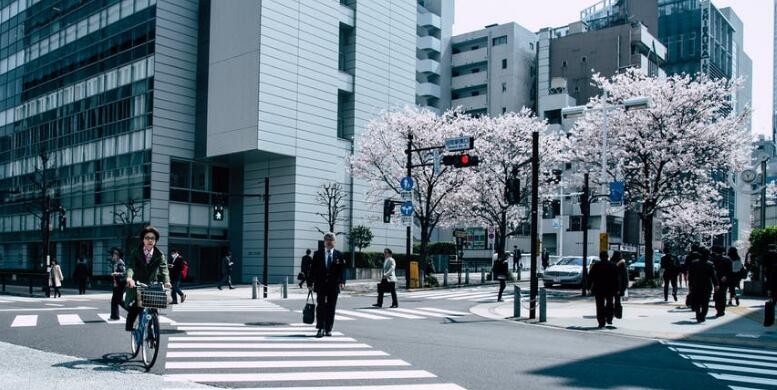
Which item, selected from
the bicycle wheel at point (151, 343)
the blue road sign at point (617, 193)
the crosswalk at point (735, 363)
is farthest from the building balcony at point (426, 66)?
the bicycle wheel at point (151, 343)

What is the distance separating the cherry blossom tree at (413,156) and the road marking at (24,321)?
21.1m

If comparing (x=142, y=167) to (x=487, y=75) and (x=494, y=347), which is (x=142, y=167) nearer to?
(x=494, y=347)

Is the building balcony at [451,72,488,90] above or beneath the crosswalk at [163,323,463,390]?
above

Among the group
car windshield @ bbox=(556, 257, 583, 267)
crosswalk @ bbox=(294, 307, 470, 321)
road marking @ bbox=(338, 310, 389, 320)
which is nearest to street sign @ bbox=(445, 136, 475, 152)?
crosswalk @ bbox=(294, 307, 470, 321)

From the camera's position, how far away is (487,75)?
268 ft

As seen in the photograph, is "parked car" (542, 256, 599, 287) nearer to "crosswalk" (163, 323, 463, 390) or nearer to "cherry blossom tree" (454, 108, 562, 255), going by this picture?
"cherry blossom tree" (454, 108, 562, 255)

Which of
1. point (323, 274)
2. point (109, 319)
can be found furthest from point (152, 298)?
point (109, 319)

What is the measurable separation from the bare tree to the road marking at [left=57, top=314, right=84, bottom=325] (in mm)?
23913

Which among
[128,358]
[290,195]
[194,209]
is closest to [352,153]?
[290,195]

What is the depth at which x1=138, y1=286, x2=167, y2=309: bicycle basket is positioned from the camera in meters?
7.84

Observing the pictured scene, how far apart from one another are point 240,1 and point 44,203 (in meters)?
16.5

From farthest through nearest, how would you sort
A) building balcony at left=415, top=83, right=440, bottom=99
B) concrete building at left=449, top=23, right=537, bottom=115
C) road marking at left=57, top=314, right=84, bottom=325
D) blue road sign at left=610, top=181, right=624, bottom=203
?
concrete building at left=449, top=23, right=537, bottom=115, building balcony at left=415, top=83, right=440, bottom=99, blue road sign at left=610, top=181, right=624, bottom=203, road marking at left=57, top=314, right=84, bottom=325

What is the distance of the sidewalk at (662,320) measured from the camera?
13852mm

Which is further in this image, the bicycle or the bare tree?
the bare tree
